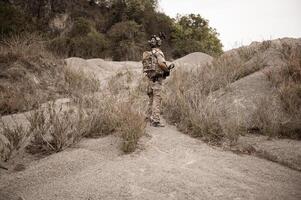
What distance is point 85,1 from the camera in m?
24.3

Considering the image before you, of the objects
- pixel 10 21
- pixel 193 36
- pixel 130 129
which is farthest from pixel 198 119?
pixel 193 36

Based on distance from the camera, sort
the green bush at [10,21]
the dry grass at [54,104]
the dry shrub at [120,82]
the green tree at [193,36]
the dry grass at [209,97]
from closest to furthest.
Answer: the dry grass at [54,104] < the dry grass at [209,97] < the dry shrub at [120,82] < the green bush at [10,21] < the green tree at [193,36]

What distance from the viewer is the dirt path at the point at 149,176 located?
11.8 ft

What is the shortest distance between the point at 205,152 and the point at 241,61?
17.1ft

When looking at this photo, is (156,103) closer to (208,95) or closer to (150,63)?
(150,63)

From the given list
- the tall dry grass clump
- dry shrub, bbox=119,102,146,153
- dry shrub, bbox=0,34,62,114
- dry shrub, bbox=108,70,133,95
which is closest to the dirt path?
dry shrub, bbox=119,102,146,153

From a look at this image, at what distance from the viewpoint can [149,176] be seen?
401cm

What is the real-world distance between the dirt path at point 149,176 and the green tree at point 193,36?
703 inches

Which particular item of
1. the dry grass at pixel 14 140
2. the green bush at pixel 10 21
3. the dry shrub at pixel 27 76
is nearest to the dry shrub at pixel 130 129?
the dry grass at pixel 14 140

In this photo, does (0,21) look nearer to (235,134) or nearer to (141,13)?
(141,13)

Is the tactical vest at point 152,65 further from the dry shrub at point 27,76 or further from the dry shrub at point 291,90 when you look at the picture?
the dry shrub at point 27,76

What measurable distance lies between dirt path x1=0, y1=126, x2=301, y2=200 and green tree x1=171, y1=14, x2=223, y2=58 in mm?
17865

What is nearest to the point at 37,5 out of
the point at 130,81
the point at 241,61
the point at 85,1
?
the point at 85,1

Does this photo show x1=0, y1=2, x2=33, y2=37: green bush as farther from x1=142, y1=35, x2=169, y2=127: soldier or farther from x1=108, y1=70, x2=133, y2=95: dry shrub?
x1=142, y1=35, x2=169, y2=127: soldier
